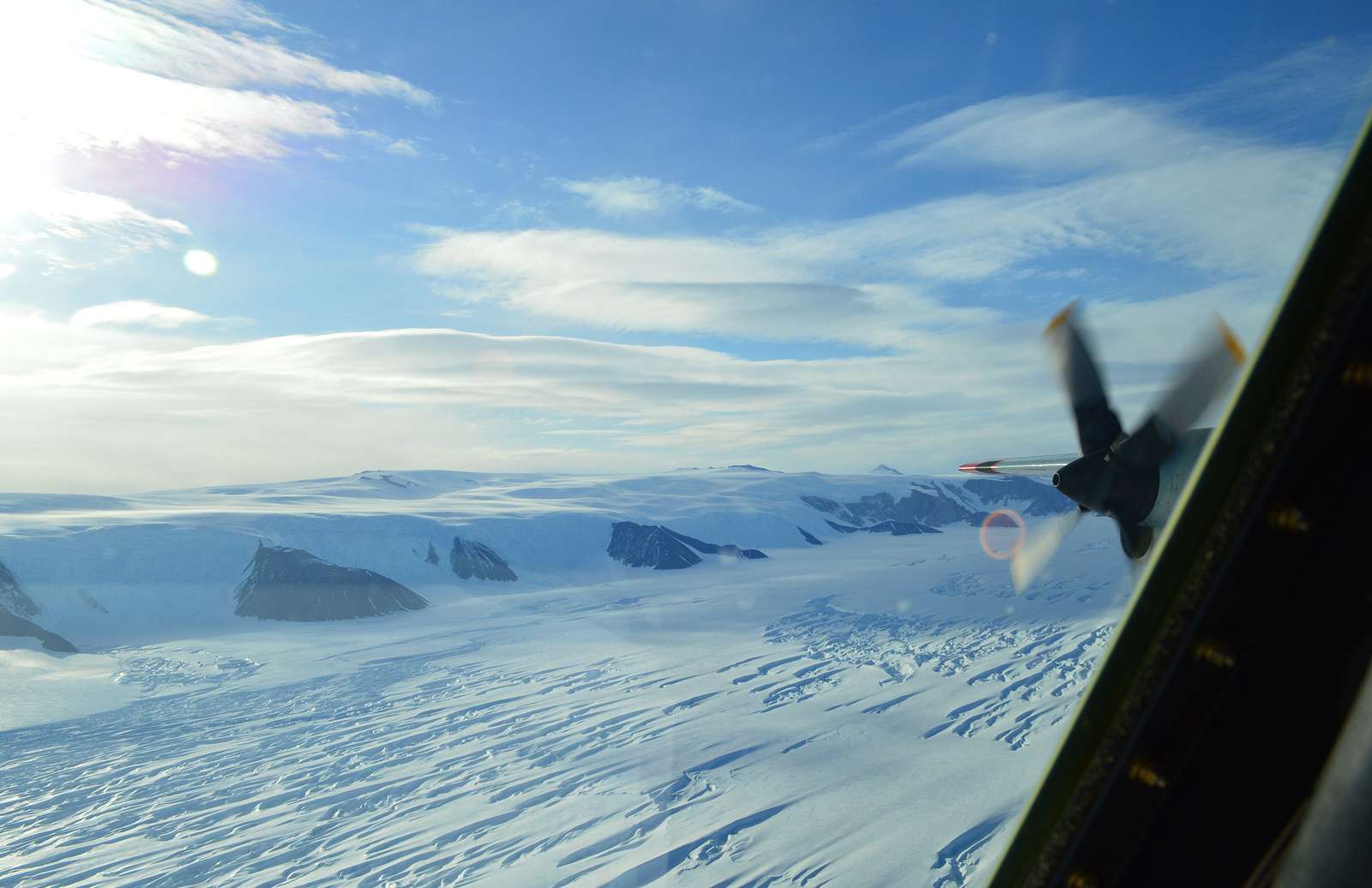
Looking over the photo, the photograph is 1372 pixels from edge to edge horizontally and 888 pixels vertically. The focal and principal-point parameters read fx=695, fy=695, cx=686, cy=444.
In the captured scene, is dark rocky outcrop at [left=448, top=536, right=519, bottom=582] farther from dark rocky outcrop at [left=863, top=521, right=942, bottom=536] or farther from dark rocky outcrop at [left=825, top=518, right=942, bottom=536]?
dark rocky outcrop at [left=863, top=521, right=942, bottom=536]

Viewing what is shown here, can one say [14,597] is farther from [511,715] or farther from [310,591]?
[511,715]

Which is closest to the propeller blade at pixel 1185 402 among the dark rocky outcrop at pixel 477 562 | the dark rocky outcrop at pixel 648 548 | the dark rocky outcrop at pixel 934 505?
the dark rocky outcrop at pixel 477 562

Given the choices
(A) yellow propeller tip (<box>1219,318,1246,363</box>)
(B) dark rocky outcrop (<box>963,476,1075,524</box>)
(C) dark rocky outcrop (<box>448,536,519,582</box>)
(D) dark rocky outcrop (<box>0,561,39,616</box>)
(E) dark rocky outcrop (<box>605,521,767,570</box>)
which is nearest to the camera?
(A) yellow propeller tip (<box>1219,318,1246,363</box>)

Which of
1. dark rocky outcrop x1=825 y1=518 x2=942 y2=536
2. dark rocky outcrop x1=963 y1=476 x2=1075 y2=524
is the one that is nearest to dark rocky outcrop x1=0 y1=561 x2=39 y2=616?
dark rocky outcrop x1=825 y1=518 x2=942 y2=536

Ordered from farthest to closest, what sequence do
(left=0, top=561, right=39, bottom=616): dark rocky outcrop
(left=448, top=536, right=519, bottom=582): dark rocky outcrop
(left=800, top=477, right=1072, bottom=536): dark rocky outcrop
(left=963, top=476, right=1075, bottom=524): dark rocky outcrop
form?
(left=963, top=476, right=1075, bottom=524): dark rocky outcrop, (left=800, top=477, right=1072, bottom=536): dark rocky outcrop, (left=448, top=536, right=519, bottom=582): dark rocky outcrop, (left=0, top=561, right=39, bottom=616): dark rocky outcrop

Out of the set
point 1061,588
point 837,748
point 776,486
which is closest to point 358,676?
point 837,748

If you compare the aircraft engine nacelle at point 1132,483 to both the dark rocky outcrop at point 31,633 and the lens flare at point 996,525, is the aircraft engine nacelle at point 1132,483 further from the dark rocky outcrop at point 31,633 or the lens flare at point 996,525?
the lens flare at point 996,525

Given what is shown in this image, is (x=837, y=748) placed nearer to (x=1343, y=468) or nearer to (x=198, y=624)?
(x=1343, y=468)
